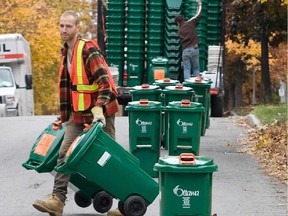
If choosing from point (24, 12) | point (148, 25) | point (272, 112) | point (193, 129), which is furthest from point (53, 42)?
point (193, 129)

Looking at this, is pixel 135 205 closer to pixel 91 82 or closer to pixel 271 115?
pixel 91 82

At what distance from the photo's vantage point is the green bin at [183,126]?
12.6 m

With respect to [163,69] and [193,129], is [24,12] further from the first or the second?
[193,129]

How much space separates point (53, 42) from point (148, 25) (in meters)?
27.7

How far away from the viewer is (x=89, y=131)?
8602mm

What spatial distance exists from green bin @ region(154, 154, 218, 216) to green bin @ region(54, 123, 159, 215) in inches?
29.3

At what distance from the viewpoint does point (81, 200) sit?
9.62 meters

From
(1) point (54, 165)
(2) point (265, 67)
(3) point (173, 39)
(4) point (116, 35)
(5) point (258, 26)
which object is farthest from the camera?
(2) point (265, 67)

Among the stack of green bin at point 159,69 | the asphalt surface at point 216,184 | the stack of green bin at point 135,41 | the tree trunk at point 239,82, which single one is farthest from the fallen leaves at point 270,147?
the tree trunk at point 239,82

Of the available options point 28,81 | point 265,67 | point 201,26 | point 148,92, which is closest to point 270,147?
point 148,92

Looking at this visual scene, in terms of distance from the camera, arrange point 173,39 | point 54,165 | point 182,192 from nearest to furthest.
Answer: point 182,192, point 54,165, point 173,39

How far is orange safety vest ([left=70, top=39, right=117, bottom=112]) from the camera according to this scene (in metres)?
8.98

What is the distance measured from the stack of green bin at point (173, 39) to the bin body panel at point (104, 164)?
50.1 ft

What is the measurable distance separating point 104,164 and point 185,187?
958 millimetres
